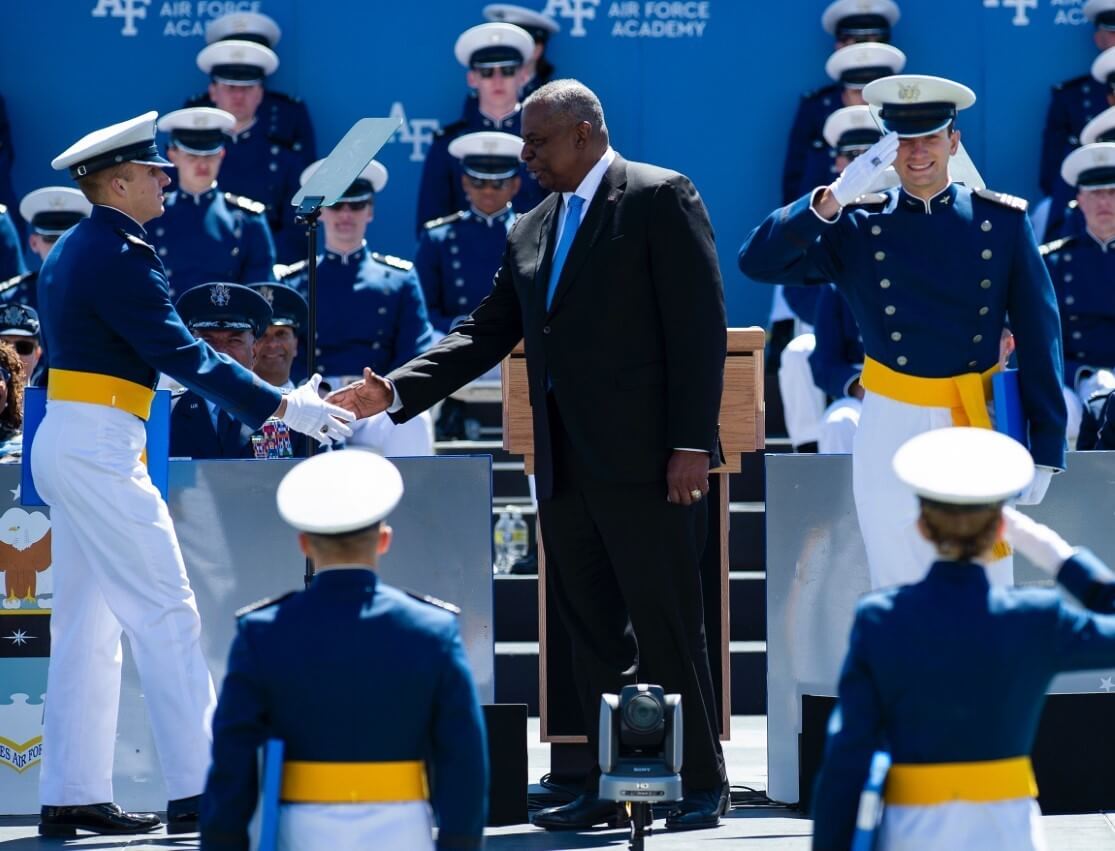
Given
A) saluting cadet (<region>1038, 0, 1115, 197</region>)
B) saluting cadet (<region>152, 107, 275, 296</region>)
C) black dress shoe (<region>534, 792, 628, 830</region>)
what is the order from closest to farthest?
black dress shoe (<region>534, 792, 628, 830</region>), saluting cadet (<region>152, 107, 275, 296</region>), saluting cadet (<region>1038, 0, 1115, 197</region>)

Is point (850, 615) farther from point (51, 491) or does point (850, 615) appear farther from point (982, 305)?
point (51, 491)

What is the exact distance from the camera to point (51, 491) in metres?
5.64

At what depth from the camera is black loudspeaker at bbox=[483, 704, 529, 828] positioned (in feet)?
18.0

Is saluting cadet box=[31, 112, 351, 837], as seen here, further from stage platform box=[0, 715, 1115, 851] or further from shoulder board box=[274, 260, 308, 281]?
shoulder board box=[274, 260, 308, 281]

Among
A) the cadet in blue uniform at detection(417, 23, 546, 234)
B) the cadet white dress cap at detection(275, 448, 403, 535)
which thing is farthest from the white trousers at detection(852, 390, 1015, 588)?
the cadet in blue uniform at detection(417, 23, 546, 234)

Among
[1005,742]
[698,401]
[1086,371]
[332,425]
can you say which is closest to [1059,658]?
[1005,742]

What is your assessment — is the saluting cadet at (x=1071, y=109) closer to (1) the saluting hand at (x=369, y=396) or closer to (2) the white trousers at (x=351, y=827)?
(1) the saluting hand at (x=369, y=396)

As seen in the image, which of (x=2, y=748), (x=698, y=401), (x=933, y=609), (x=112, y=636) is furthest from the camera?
(x=2, y=748)

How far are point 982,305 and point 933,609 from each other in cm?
214

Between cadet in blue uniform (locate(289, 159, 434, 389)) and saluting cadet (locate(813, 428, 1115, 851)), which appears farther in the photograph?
cadet in blue uniform (locate(289, 159, 434, 389))

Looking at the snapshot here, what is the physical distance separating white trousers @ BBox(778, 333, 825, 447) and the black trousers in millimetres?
4069

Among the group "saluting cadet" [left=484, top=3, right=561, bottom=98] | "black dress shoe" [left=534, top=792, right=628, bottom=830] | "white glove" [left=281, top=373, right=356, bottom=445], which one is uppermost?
"saluting cadet" [left=484, top=3, right=561, bottom=98]

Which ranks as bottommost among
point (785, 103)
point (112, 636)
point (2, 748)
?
point (2, 748)

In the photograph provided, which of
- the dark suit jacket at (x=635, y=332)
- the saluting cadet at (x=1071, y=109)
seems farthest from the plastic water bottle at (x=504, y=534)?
the saluting cadet at (x=1071, y=109)
